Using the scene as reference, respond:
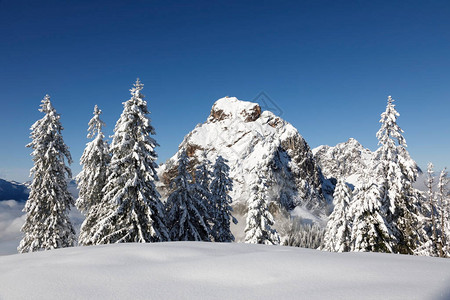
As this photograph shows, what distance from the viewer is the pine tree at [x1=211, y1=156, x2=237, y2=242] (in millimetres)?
23922

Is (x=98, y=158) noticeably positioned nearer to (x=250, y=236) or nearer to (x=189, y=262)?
(x=250, y=236)

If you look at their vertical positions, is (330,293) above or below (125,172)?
below

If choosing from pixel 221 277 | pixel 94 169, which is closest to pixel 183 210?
pixel 94 169

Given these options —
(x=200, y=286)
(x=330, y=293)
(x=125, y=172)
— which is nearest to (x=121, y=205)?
(x=125, y=172)

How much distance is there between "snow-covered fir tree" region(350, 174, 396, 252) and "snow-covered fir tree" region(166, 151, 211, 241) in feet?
34.4

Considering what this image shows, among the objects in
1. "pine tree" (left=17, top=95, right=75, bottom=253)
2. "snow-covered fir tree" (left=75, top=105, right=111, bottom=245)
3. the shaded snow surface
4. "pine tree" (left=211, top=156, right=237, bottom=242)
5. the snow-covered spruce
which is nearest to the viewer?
the shaded snow surface

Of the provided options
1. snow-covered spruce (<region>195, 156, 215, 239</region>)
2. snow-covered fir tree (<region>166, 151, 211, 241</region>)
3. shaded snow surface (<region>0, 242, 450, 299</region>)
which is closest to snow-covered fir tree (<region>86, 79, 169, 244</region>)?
snow-covered fir tree (<region>166, 151, 211, 241</region>)

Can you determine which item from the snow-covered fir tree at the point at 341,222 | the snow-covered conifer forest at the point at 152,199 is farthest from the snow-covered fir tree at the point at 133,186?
the snow-covered fir tree at the point at 341,222

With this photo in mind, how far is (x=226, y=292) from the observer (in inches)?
131

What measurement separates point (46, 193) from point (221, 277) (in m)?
19.4

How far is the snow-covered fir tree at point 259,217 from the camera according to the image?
953 inches

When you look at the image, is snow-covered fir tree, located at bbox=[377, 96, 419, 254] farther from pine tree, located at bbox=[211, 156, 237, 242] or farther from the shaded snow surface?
the shaded snow surface

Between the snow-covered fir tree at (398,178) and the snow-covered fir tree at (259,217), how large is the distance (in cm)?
981

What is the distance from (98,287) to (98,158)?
1947 centimetres
